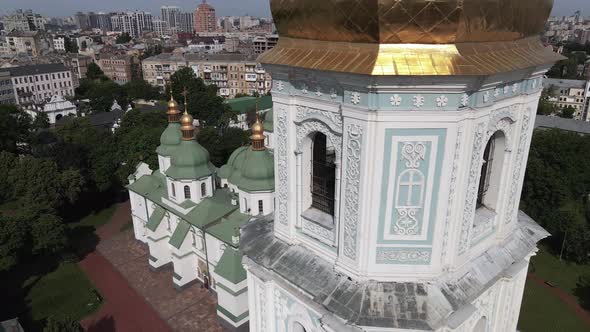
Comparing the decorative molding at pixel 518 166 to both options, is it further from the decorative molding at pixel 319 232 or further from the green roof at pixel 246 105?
the green roof at pixel 246 105

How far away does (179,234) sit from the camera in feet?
75.1

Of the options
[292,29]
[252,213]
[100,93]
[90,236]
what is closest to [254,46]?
[100,93]

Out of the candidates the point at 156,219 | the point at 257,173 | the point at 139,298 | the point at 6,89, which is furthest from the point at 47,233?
the point at 6,89

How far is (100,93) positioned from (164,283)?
172ft

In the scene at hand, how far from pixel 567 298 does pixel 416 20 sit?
78.1 ft

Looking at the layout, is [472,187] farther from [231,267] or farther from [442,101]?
[231,267]

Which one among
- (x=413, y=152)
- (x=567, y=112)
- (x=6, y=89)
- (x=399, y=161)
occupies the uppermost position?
(x=413, y=152)

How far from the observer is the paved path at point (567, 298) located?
22.2 meters

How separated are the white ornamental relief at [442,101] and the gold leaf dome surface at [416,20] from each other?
0.87 m

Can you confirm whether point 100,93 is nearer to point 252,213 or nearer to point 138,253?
point 138,253

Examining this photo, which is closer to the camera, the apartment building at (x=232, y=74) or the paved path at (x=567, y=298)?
the paved path at (x=567, y=298)

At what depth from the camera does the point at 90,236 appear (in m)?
30.9

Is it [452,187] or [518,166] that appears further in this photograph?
[518,166]

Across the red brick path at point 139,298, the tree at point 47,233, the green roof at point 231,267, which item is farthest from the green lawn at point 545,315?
the tree at point 47,233
